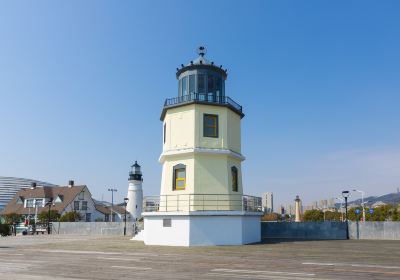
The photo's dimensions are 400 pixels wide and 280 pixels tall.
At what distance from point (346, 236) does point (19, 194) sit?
74888 mm

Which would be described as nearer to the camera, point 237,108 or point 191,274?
point 191,274

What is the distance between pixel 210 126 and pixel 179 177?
4.08m

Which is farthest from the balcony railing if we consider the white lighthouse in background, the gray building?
the gray building

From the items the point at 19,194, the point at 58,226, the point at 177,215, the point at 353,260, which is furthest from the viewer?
the point at 19,194

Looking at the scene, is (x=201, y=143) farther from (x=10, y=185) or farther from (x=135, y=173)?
(x=10, y=185)

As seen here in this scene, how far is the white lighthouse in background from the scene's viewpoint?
67.5 metres

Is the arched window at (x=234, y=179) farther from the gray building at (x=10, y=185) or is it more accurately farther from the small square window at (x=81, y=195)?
the gray building at (x=10, y=185)

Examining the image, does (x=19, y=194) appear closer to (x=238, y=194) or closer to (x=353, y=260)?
(x=238, y=194)

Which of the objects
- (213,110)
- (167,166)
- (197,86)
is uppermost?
(197,86)

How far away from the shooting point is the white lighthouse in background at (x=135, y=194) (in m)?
67.5

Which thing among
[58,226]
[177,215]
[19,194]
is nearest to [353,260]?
[177,215]

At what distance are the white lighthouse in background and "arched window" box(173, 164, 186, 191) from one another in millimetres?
45192

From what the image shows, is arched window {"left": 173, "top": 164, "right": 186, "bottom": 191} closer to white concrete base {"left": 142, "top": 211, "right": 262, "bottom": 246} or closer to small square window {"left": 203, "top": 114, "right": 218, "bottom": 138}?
white concrete base {"left": 142, "top": 211, "right": 262, "bottom": 246}

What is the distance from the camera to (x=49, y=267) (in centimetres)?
1252
